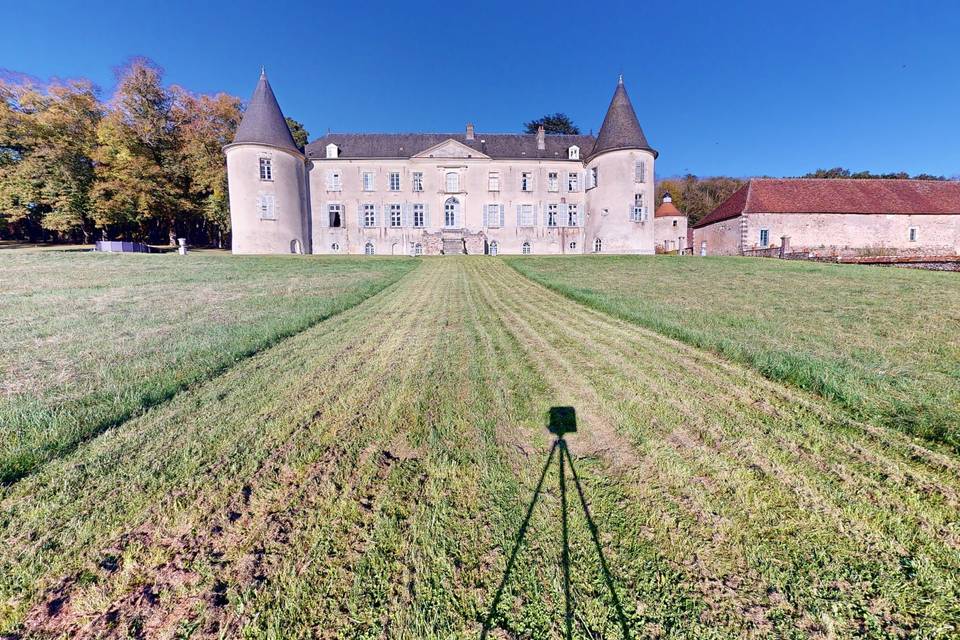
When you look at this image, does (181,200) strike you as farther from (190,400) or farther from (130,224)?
(190,400)

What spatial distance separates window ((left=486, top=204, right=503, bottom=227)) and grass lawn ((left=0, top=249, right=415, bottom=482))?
2620 centimetres

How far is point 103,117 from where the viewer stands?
118 ft

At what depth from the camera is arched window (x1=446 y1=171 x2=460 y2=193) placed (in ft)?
122

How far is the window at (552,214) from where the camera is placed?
38125 millimetres

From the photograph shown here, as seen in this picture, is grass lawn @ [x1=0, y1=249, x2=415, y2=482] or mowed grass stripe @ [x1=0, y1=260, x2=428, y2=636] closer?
mowed grass stripe @ [x1=0, y1=260, x2=428, y2=636]

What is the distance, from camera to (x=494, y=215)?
124 ft

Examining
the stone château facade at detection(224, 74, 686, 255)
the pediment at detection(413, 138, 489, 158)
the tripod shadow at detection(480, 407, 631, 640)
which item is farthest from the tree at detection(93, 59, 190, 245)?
the tripod shadow at detection(480, 407, 631, 640)

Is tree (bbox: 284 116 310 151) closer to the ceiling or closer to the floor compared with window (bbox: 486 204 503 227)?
closer to the ceiling

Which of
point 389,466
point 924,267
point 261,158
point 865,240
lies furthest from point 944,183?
point 261,158

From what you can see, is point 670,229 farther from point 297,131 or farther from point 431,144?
point 297,131

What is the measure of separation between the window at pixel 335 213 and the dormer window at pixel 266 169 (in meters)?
5.52

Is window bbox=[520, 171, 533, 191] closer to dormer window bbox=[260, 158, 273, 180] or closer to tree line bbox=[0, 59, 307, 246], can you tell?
dormer window bbox=[260, 158, 273, 180]

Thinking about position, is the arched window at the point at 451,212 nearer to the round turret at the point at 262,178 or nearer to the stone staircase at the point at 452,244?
the stone staircase at the point at 452,244

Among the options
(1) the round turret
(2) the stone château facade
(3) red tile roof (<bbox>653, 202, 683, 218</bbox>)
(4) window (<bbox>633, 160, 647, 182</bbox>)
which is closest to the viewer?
(1) the round turret
